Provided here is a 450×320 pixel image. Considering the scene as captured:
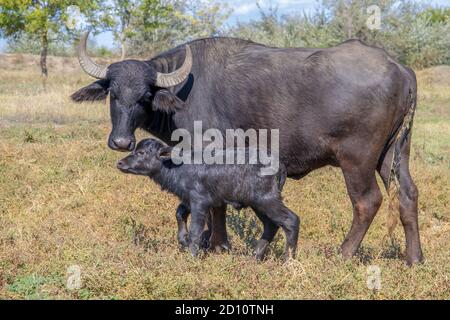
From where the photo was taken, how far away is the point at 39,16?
25516mm

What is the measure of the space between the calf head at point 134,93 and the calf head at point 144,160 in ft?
0.81

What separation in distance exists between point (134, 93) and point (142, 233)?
219 cm

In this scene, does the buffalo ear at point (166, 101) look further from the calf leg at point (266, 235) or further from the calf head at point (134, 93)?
the calf leg at point (266, 235)

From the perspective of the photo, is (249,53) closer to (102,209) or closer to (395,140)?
(395,140)

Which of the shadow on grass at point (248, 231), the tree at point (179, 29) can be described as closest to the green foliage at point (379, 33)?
the tree at point (179, 29)

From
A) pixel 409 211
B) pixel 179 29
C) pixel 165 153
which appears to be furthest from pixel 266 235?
pixel 179 29

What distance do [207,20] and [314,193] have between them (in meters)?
37.0

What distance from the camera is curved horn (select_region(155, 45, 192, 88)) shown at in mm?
6273

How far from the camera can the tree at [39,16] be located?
25578 mm

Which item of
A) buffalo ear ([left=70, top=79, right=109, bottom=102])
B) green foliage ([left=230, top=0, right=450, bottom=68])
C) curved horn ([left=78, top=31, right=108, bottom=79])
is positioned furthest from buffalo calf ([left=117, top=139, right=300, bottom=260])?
green foliage ([left=230, top=0, right=450, bottom=68])

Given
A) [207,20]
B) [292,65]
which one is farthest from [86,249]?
[207,20]

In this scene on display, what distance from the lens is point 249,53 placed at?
658 cm

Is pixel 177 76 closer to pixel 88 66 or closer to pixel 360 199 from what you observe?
pixel 88 66
